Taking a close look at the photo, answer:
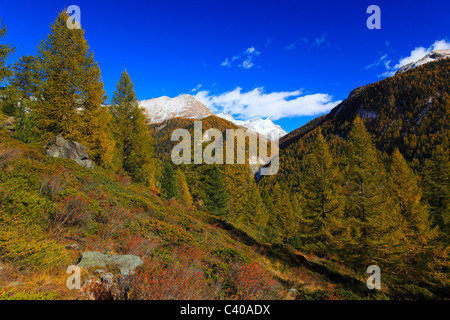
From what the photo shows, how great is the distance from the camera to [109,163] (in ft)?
59.8

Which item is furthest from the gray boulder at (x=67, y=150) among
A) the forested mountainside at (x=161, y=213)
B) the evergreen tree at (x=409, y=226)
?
the evergreen tree at (x=409, y=226)

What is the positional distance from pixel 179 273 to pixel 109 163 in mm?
17345


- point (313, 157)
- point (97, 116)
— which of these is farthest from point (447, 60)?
point (97, 116)

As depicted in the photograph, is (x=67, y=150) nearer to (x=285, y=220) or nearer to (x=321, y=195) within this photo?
(x=321, y=195)

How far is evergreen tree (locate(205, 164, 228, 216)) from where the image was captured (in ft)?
93.2

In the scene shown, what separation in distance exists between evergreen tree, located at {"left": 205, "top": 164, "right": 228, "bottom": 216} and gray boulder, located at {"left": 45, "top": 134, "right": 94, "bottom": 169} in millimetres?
16813

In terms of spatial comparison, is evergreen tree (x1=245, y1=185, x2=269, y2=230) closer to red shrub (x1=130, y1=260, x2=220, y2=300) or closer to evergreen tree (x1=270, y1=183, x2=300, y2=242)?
evergreen tree (x1=270, y1=183, x2=300, y2=242)

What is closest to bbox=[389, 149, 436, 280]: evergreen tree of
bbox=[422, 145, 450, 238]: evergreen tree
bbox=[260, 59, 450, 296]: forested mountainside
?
bbox=[260, 59, 450, 296]: forested mountainside

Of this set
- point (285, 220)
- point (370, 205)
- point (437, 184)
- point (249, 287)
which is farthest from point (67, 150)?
point (437, 184)

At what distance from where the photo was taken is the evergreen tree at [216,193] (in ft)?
93.2

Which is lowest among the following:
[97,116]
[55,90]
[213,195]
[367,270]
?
[367,270]

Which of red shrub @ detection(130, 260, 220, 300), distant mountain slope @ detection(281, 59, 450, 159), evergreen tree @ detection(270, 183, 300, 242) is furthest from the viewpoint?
distant mountain slope @ detection(281, 59, 450, 159)

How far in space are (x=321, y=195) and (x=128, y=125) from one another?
872 inches

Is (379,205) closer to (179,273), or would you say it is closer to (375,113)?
(179,273)
